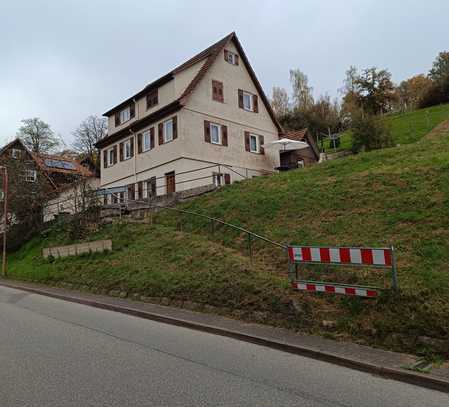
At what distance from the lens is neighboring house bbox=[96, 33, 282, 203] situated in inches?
1099

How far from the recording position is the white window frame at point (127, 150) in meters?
32.7

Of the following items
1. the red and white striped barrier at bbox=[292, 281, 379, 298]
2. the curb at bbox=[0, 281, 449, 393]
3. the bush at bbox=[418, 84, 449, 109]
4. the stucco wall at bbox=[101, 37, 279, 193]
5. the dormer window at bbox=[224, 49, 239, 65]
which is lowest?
the curb at bbox=[0, 281, 449, 393]

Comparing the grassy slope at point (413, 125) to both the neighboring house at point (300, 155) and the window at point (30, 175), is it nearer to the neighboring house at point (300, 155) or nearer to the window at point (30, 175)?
the neighboring house at point (300, 155)

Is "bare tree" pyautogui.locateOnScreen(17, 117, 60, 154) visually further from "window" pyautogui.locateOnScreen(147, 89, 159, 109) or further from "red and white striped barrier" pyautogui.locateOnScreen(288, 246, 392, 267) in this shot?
"red and white striped barrier" pyautogui.locateOnScreen(288, 246, 392, 267)

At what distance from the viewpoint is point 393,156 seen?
1773 cm

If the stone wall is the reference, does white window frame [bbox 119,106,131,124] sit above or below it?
above

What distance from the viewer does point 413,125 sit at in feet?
147

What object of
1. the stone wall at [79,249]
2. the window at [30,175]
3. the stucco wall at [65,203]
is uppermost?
the window at [30,175]

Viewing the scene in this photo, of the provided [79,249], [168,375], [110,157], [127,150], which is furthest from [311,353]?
[110,157]

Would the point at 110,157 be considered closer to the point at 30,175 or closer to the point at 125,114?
the point at 125,114

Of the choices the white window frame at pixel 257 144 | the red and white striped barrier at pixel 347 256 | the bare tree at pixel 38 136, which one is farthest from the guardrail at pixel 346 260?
the bare tree at pixel 38 136

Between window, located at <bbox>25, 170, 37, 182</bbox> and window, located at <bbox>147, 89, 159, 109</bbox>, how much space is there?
31.1 feet

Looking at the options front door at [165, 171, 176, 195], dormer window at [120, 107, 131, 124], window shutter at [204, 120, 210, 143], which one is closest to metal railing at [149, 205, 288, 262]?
front door at [165, 171, 176, 195]

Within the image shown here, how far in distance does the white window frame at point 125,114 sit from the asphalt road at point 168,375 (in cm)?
2678
